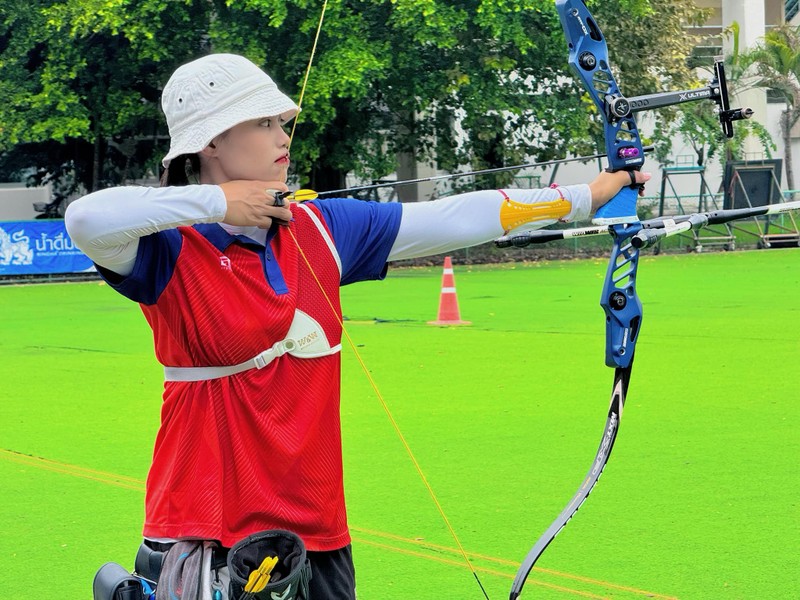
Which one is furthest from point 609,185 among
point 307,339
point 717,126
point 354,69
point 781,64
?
point 781,64

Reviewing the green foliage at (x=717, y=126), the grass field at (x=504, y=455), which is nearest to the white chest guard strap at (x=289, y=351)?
the grass field at (x=504, y=455)

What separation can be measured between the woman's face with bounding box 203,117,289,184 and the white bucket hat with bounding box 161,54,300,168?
4 centimetres

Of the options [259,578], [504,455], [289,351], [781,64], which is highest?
[781,64]

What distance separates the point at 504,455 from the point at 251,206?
13.3 feet

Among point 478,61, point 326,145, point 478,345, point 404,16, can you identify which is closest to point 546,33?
point 478,61

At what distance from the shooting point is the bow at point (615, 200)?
2578 millimetres

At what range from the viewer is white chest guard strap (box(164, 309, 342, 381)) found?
2.33 metres

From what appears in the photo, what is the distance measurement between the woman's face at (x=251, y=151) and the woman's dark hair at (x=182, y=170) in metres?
0.07

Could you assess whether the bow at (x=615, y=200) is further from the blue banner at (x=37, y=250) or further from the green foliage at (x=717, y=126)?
the blue banner at (x=37, y=250)

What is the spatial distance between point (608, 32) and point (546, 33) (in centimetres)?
168

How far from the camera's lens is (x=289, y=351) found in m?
2.37

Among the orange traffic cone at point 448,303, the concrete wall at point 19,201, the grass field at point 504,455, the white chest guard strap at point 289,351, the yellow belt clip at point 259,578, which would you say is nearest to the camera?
the yellow belt clip at point 259,578

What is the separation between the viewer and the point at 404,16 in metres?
19.8

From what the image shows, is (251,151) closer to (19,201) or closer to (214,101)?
(214,101)
